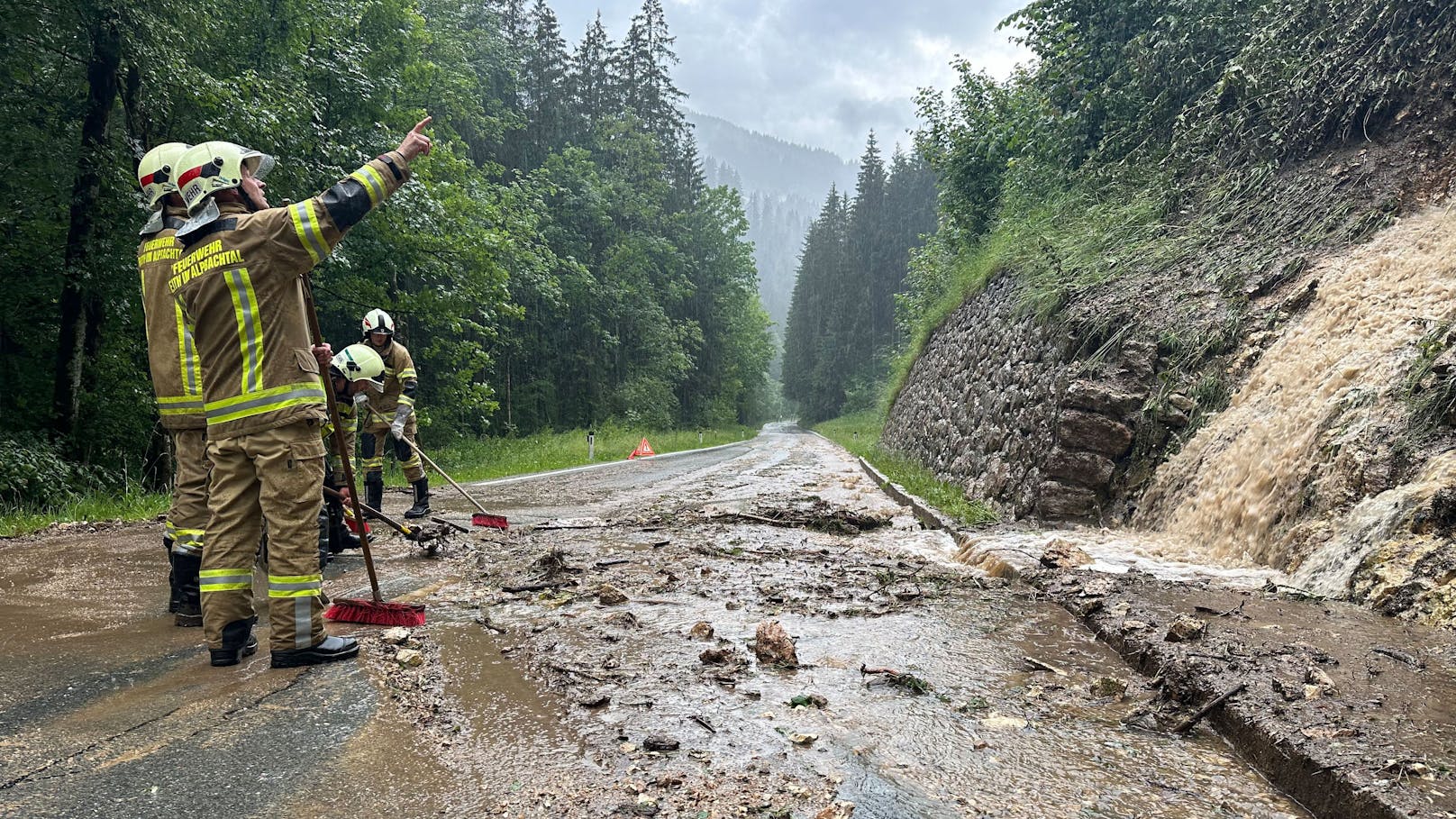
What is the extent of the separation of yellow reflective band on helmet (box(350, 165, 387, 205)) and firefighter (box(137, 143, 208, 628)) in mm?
1315

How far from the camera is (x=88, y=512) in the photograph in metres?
7.71

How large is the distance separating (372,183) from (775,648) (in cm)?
293

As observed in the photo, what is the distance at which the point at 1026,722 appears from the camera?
3.00m

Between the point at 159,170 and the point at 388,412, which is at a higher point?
the point at 159,170

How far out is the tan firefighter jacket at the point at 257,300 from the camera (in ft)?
11.2

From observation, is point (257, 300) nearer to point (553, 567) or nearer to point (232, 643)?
point (232, 643)

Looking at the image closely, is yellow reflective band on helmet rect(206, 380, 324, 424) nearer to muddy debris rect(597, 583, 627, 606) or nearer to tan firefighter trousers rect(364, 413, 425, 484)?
muddy debris rect(597, 583, 627, 606)

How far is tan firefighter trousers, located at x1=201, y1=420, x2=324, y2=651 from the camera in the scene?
3412mm

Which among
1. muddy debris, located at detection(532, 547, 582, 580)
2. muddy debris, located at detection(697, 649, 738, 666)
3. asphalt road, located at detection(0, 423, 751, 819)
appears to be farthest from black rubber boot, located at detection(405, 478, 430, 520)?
muddy debris, located at detection(697, 649, 738, 666)

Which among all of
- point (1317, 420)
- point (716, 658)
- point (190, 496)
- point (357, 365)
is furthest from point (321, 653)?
point (1317, 420)

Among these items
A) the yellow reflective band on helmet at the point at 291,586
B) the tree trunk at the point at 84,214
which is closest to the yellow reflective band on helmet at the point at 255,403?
the yellow reflective band on helmet at the point at 291,586

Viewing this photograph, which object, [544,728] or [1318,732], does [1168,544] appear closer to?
[1318,732]

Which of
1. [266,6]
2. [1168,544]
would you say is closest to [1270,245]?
[1168,544]

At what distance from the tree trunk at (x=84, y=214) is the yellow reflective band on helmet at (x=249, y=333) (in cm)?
817
